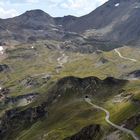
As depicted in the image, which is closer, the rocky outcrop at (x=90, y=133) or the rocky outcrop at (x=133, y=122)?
the rocky outcrop at (x=133, y=122)

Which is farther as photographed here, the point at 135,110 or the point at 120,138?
the point at 135,110

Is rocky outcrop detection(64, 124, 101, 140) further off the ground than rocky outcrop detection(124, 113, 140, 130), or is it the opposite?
rocky outcrop detection(124, 113, 140, 130)

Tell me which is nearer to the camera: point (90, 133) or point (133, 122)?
point (133, 122)

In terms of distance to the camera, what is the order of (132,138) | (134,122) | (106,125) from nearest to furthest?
(132,138)
(134,122)
(106,125)

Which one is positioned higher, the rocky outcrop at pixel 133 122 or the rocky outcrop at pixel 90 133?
the rocky outcrop at pixel 133 122

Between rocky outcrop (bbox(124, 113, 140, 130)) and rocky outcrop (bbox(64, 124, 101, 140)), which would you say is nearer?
rocky outcrop (bbox(124, 113, 140, 130))

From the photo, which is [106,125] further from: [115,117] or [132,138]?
[132,138]

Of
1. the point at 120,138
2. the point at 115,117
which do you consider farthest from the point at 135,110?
the point at 120,138

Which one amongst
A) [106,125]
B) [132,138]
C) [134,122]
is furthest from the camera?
[106,125]

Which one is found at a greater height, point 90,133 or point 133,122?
point 133,122

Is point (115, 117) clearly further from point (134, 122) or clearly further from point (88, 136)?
point (134, 122)
